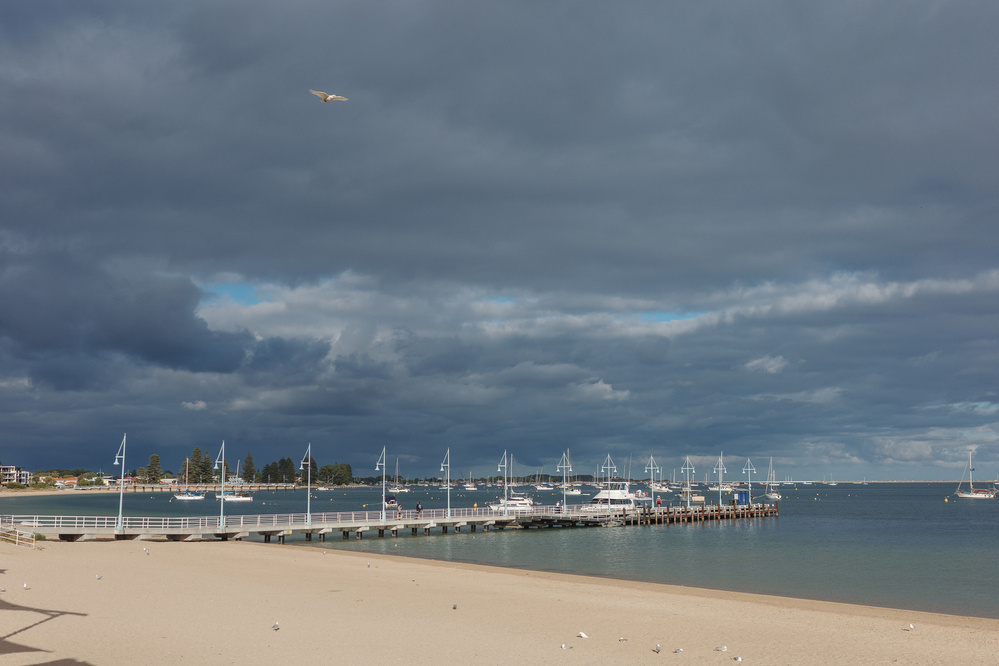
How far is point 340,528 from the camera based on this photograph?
2544 inches

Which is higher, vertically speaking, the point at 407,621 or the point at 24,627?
the point at 24,627

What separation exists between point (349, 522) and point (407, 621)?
4336cm

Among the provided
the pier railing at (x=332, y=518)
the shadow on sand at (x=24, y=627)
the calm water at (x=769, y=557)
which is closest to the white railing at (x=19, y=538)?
the pier railing at (x=332, y=518)

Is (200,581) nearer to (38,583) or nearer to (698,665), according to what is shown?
(38,583)

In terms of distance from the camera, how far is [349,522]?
6569cm

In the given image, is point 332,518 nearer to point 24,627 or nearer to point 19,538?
point 19,538

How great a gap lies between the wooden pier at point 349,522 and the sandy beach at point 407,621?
1227 cm

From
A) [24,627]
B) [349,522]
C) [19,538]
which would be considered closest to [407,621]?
[24,627]

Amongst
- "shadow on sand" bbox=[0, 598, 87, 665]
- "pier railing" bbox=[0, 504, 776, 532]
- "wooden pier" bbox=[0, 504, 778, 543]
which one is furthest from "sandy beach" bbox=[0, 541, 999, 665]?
"pier railing" bbox=[0, 504, 776, 532]

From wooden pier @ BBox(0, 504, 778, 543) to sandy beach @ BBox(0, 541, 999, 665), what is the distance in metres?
12.3

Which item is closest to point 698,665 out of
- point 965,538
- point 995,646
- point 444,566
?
point 995,646

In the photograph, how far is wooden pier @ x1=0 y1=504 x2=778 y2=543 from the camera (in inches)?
2014

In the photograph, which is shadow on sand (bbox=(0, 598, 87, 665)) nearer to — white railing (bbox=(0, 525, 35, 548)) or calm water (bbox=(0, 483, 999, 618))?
white railing (bbox=(0, 525, 35, 548))

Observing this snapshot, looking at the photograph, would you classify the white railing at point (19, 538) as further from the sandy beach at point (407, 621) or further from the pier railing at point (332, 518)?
the sandy beach at point (407, 621)
